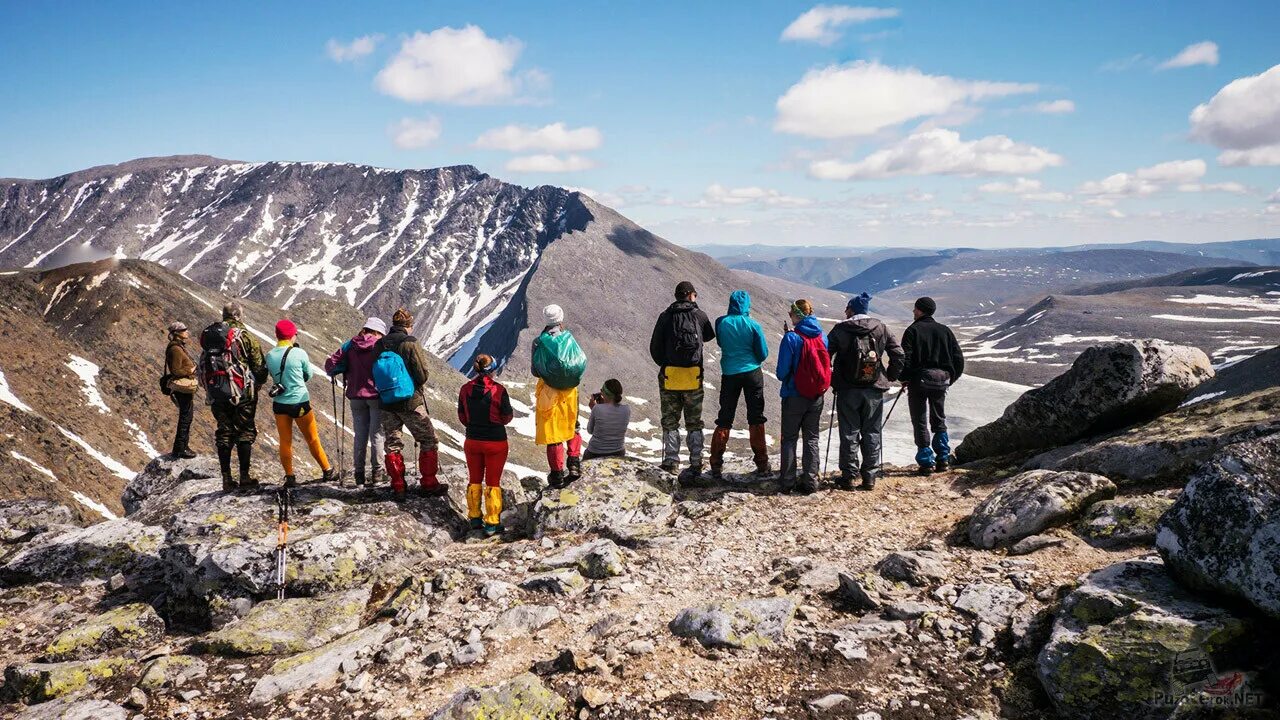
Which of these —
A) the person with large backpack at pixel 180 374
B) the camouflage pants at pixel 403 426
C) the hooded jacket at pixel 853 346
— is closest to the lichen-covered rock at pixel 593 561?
the camouflage pants at pixel 403 426

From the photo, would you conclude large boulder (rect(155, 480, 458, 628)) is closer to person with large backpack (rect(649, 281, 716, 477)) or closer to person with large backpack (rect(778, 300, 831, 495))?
person with large backpack (rect(649, 281, 716, 477))

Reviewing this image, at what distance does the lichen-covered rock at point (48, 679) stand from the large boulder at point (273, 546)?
1.59 meters

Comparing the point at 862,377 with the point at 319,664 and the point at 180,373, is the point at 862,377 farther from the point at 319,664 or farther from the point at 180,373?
the point at 180,373

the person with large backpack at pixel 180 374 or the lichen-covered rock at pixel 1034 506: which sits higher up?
the person with large backpack at pixel 180 374

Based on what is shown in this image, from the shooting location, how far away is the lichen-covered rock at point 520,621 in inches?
326

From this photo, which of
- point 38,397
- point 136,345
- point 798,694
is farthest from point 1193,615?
point 136,345

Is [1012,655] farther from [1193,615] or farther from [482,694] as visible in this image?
[482,694]

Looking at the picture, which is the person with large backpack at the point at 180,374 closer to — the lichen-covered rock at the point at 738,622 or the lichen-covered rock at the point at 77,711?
the lichen-covered rock at the point at 77,711

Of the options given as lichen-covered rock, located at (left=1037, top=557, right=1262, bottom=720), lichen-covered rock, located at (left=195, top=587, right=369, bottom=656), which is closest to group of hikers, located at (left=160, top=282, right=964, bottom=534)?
lichen-covered rock, located at (left=195, top=587, right=369, bottom=656)

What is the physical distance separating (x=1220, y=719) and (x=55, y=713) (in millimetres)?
11754

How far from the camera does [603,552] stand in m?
10.2

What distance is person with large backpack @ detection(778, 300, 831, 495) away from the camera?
40.9ft

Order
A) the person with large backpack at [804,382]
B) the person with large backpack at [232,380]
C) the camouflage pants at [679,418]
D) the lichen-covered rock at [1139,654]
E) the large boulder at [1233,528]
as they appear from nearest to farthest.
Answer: the lichen-covered rock at [1139,654] → the large boulder at [1233,528] → the person with large backpack at [804,382] → the person with large backpack at [232,380] → the camouflage pants at [679,418]

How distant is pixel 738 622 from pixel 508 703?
2.87m
